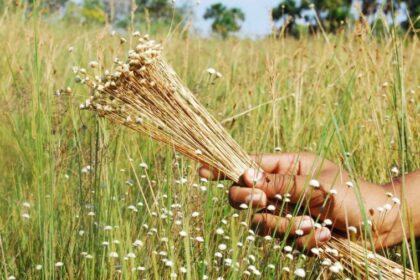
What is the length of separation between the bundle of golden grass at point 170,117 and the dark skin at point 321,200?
0.05 meters

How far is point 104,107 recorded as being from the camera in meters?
1.57

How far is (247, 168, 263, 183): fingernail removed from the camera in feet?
5.34

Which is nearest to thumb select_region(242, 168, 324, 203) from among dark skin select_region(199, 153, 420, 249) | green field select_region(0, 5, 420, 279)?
dark skin select_region(199, 153, 420, 249)

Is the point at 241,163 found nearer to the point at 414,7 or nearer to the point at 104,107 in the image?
the point at 104,107

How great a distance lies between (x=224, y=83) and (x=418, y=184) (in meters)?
2.30

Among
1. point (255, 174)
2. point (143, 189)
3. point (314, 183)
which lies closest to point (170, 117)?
point (255, 174)

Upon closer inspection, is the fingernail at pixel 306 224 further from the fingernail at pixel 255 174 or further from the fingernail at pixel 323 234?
the fingernail at pixel 255 174

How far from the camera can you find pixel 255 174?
165 cm

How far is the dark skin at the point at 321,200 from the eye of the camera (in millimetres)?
1576

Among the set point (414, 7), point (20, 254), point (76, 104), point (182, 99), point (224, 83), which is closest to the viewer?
point (182, 99)

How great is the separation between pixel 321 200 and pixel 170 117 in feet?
A: 1.39

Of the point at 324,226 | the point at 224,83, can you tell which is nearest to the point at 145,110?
the point at 324,226

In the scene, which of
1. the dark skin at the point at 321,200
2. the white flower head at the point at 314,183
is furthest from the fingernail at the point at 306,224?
the white flower head at the point at 314,183

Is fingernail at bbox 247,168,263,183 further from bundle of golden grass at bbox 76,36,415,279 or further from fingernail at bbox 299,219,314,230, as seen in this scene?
fingernail at bbox 299,219,314,230
